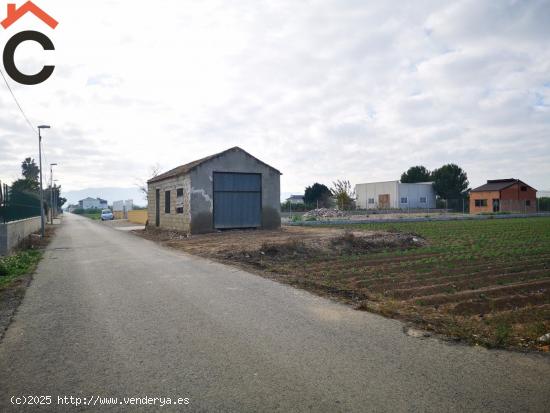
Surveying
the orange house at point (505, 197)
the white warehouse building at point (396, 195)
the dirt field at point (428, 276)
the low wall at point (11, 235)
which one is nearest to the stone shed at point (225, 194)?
the dirt field at point (428, 276)

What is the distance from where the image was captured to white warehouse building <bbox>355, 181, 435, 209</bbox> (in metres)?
58.1

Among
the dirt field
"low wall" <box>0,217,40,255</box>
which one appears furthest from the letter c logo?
the dirt field

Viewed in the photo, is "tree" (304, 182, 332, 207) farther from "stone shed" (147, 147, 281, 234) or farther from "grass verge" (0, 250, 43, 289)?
"grass verge" (0, 250, 43, 289)

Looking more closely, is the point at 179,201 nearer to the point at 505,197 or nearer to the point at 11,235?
the point at 11,235

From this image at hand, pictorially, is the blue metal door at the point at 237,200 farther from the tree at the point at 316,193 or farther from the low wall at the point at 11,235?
the tree at the point at 316,193

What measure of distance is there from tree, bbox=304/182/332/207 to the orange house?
21.6 meters

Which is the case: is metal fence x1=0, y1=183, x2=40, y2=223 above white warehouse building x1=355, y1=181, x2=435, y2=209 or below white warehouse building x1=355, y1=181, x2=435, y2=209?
below

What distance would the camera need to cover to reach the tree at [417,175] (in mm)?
73200

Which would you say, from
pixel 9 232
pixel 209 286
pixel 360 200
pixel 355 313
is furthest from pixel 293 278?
pixel 360 200

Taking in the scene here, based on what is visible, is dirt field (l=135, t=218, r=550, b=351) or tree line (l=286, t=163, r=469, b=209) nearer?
dirt field (l=135, t=218, r=550, b=351)

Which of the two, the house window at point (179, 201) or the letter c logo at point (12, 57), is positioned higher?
the letter c logo at point (12, 57)

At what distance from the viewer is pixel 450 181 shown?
6556cm

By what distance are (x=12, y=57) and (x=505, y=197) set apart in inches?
2173

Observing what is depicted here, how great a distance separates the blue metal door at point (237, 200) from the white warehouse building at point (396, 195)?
39625 millimetres
